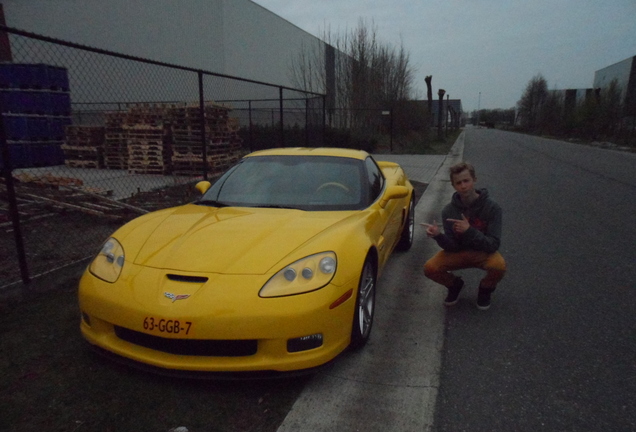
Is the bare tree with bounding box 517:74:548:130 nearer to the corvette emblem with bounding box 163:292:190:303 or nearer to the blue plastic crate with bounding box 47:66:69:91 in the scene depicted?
the blue plastic crate with bounding box 47:66:69:91

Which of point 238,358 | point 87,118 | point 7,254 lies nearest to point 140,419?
point 238,358

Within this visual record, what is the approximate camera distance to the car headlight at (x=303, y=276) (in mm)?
2410

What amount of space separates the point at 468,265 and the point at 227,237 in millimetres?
2001

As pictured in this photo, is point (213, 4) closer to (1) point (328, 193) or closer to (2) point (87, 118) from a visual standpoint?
(2) point (87, 118)

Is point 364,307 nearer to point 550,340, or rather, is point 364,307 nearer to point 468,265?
point 468,265

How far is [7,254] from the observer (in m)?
4.91

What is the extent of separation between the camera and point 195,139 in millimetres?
10695

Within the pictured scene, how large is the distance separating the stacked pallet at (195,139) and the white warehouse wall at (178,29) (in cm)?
855

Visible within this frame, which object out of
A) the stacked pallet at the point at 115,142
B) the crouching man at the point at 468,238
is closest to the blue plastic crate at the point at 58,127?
the stacked pallet at the point at 115,142

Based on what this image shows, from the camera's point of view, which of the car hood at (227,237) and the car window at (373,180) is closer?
the car hood at (227,237)

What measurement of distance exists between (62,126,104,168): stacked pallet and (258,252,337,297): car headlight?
11.4m

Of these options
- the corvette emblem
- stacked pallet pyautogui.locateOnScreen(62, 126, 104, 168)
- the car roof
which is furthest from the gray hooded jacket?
stacked pallet pyautogui.locateOnScreen(62, 126, 104, 168)

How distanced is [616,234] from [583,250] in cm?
114

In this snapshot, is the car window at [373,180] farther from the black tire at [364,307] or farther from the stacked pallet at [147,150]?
the stacked pallet at [147,150]
